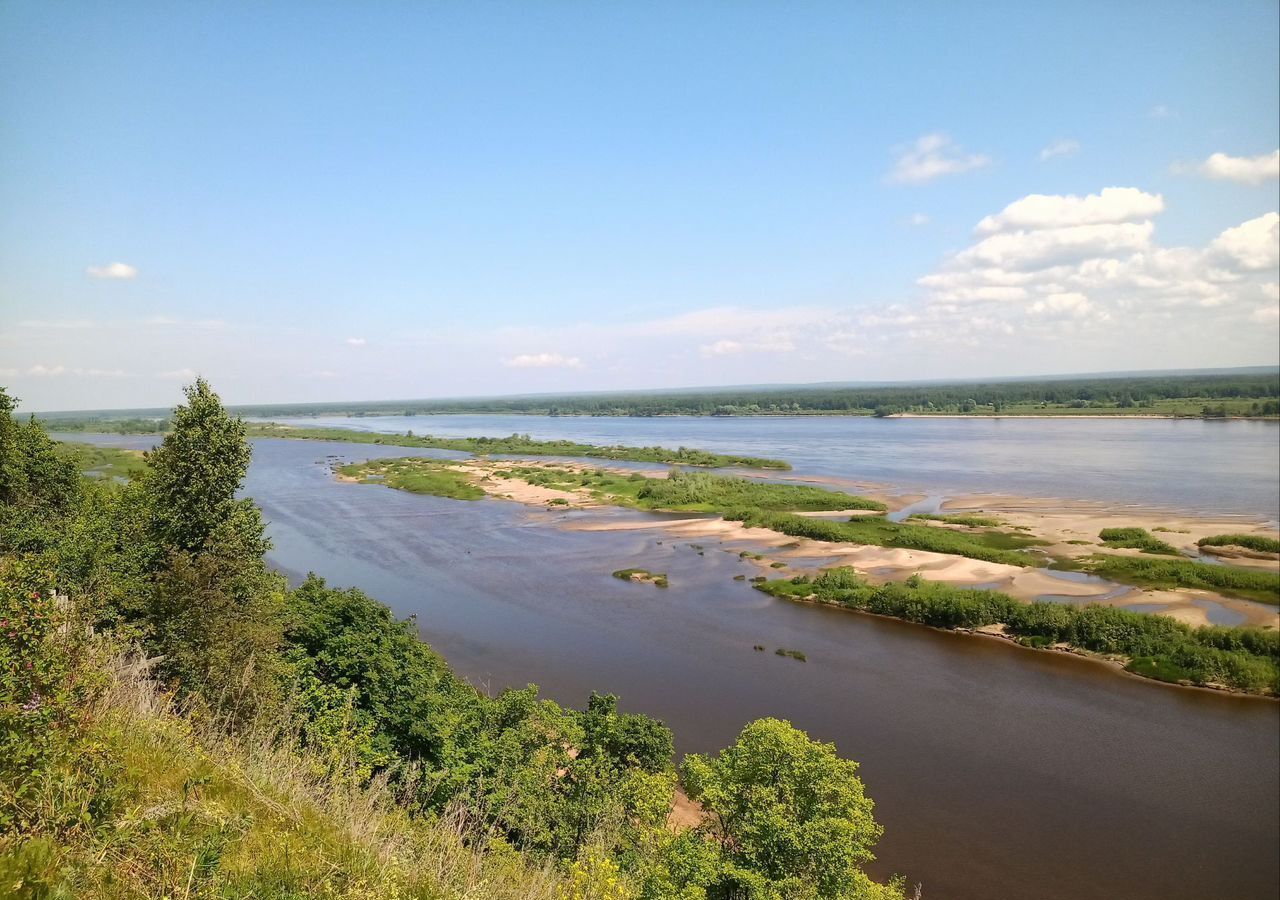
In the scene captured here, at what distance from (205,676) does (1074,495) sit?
68191 millimetres

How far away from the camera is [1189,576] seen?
120 ft

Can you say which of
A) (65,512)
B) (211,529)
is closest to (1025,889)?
(211,529)

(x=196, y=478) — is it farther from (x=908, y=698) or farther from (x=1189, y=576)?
(x=1189, y=576)

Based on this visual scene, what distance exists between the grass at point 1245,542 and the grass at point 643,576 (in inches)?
1415

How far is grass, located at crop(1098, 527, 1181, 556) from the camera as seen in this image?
4162 cm

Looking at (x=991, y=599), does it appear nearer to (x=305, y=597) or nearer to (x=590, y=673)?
(x=590, y=673)

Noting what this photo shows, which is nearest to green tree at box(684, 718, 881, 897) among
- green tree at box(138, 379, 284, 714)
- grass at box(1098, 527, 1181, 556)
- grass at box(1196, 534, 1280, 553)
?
green tree at box(138, 379, 284, 714)

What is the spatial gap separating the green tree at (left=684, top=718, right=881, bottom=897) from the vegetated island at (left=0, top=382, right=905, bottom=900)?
42mm

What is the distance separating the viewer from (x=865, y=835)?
458 inches

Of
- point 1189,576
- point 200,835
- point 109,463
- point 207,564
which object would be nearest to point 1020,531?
point 1189,576

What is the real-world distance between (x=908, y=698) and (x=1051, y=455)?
7736 cm

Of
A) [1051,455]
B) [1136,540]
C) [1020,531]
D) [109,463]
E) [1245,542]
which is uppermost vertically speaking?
[109,463]

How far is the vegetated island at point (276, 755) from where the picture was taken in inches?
210

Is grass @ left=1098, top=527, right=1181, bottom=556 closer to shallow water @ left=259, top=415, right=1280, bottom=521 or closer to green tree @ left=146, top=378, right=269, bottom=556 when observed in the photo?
shallow water @ left=259, top=415, right=1280, bottom=521
